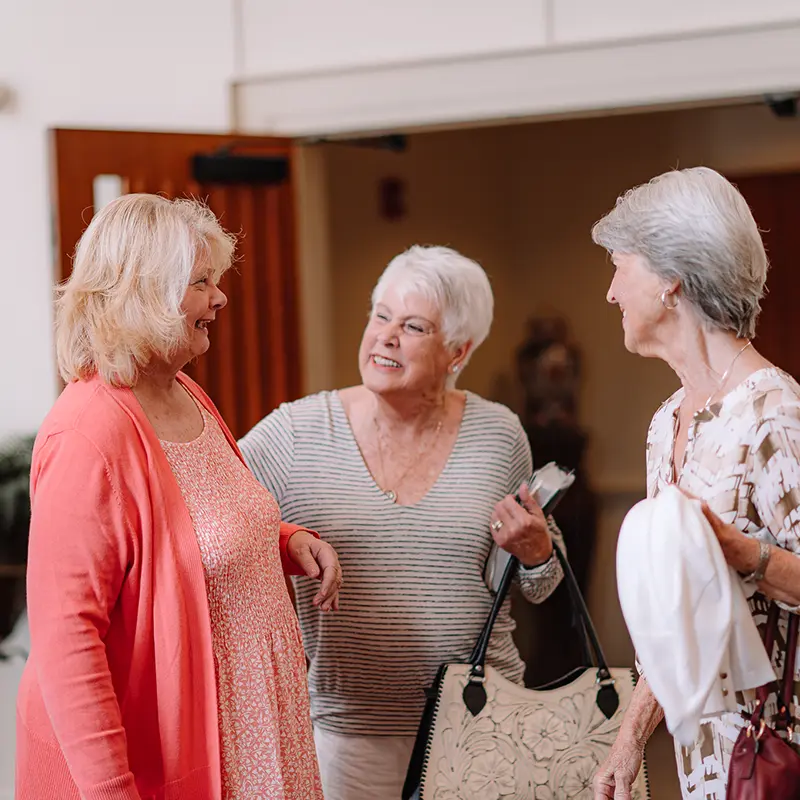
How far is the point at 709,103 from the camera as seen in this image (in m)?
3.01

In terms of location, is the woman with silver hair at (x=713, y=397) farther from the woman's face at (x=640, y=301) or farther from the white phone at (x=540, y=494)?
the white phone at (x=540, y=494)

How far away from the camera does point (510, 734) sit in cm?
189

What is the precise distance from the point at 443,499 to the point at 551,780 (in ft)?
1.80

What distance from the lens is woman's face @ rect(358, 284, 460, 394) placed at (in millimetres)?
2113

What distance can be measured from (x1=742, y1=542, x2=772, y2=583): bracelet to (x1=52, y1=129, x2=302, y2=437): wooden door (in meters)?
2.14

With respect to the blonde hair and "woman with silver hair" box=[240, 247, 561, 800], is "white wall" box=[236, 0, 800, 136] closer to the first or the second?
"woman with silver hair" box=[240, 247, 561, 800]

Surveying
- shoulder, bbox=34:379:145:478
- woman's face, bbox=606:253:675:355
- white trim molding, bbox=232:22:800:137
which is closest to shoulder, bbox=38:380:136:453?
shoulder, bbox=34:379:145:478

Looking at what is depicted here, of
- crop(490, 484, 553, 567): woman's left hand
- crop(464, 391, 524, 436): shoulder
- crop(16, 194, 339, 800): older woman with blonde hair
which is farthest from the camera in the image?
crop(464, 391, 524, 436): shoulder

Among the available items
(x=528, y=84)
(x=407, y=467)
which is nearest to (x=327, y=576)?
(x=407, y=467)

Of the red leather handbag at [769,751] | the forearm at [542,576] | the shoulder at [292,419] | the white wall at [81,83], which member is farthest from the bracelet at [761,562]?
the white wall at [81,83]

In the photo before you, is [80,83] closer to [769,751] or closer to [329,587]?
[329,587]

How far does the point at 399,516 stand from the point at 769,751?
86cm

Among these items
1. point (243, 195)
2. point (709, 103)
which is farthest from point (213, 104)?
point (709, 103)

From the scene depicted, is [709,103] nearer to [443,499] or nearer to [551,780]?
[443,499]
